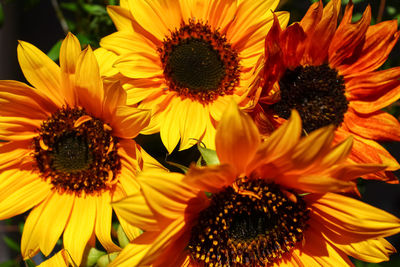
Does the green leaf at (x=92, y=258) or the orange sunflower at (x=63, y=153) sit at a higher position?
the orange sunflower at (x=63, y=153)

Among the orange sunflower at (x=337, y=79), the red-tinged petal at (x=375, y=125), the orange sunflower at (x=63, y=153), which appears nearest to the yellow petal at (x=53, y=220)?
the orange sunflower at (x=63, y=153)

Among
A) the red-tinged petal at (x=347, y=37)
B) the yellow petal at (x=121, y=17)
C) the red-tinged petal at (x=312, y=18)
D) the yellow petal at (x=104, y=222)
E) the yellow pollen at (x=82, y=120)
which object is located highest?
the yellow petal at (x=121, y=17)

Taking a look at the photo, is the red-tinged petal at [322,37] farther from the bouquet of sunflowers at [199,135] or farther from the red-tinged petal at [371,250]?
the red-tinged petal at [371,250]

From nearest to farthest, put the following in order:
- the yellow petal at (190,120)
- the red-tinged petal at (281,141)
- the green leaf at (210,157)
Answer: the red-tinged petal at (281,141), the green leaf at (210,157), the yellow petal at (190,120)

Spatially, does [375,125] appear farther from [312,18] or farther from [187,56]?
[187,56]

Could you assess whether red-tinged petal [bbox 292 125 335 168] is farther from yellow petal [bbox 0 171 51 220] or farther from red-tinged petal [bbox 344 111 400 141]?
yellow petal [bbox 0 171 51 220]

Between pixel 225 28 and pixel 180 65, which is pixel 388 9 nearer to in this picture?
pixel 225 28

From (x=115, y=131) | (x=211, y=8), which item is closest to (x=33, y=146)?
Result: (x=115, y=131)
